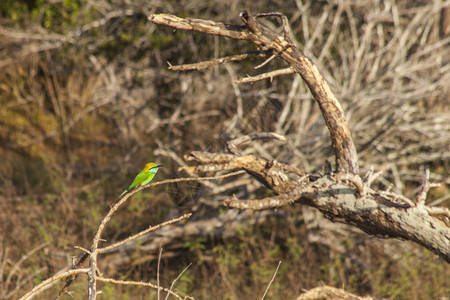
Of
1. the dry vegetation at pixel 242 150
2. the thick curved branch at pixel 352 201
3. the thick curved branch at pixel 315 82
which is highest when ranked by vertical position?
the thick curved branch at pixel 315 82

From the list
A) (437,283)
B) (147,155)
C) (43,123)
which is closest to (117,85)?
(147,155)

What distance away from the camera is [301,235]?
5762 millimetres

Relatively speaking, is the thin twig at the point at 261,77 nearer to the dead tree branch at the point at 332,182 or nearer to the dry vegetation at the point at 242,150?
the dead tree branch at the point at 332,182

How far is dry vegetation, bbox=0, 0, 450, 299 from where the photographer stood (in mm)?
5078

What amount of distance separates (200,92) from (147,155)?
1.33 metres

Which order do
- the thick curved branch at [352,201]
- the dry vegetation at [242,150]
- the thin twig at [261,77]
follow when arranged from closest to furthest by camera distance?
the thick curved branch at [352,201] < the thin twig at [261,77] < the dry vegetation at [242,150]

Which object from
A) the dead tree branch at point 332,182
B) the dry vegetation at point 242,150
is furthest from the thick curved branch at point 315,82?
the dry vegetation at point 242,150

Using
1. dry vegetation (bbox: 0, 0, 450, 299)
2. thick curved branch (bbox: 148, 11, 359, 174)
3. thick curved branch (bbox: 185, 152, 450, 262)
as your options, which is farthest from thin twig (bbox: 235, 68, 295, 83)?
dry vegetation (bbox: 0, 0, 450, 299)

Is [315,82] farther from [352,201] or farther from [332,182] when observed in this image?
[352,201]

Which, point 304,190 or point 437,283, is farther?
point 437,283

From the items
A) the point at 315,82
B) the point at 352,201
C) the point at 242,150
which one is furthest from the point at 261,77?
the point at 242,150

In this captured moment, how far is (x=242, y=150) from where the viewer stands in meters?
5.77

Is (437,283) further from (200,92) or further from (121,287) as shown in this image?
(200,92)

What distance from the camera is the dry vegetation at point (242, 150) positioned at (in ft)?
16.7
